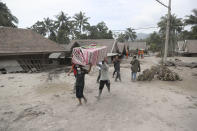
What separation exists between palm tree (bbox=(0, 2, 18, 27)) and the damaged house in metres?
9.42

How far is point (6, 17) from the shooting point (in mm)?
23266

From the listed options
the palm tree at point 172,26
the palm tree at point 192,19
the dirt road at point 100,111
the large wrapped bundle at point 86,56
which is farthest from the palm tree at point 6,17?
the palm tree at point 192,19

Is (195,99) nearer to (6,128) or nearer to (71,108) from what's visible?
(71,108)

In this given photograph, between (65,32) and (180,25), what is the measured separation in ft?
96.8

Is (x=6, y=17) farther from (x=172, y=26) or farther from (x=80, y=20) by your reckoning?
(x=172, y=26)

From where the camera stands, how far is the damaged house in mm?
11664

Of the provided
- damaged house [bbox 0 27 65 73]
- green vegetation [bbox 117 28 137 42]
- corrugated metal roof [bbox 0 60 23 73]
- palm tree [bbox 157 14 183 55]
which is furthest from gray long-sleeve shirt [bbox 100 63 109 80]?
green vegetation [bbox 117 28 137 42]

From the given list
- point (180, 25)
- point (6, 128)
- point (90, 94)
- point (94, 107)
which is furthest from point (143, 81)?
point (180, 25)

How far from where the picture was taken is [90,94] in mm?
5973

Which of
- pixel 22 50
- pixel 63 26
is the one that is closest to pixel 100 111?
pixel 22 50

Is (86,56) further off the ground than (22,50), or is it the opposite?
(22,50)

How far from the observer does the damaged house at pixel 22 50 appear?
11.7 meters

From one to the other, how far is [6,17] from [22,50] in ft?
51.9

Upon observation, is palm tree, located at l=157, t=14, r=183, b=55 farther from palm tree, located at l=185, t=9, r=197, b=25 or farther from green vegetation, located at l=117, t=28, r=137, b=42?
green vegetation, located at l=117, t=28, r=137, b=42
